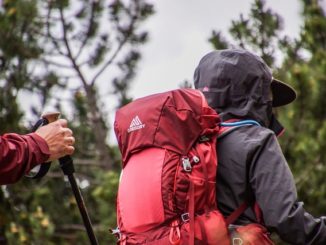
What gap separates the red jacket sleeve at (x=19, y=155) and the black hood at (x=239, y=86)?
0.82 meters

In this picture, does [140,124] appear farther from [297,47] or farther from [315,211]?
[315,211]

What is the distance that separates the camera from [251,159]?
3.03 m

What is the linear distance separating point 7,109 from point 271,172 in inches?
152

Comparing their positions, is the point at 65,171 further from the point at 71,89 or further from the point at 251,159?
the point at 71,89

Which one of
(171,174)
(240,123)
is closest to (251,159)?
(240,123)

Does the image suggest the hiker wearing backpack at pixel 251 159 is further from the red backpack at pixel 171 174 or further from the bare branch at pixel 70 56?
the bare branch at pixel 70 56

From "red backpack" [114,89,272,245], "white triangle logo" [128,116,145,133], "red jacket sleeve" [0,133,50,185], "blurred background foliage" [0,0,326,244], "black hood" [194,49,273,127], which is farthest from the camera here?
"blurred background foliage" [0,0,326,244]

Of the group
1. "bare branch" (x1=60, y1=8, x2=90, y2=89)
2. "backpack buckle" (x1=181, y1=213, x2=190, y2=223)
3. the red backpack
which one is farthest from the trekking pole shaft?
"bare branch" (x1=60, y1=8, x2=90, y2=89)

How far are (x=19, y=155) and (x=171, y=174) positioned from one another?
0.58m

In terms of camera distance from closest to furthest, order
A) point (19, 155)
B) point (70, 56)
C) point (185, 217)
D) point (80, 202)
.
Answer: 1. point (19, 155)
2. point (185, 217)
3. point (80, 202)
4. point (70, 56)

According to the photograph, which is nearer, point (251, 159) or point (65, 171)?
point (251, 159)

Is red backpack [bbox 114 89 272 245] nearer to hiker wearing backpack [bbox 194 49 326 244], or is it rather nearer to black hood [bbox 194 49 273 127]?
hiker wearing backpack [bbox 194 49 326 244]

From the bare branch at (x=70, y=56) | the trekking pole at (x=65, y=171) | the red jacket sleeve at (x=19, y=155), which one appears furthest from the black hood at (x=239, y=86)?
the bare branch at (x=70, y=56)

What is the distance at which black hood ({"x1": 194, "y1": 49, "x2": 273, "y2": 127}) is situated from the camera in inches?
129
